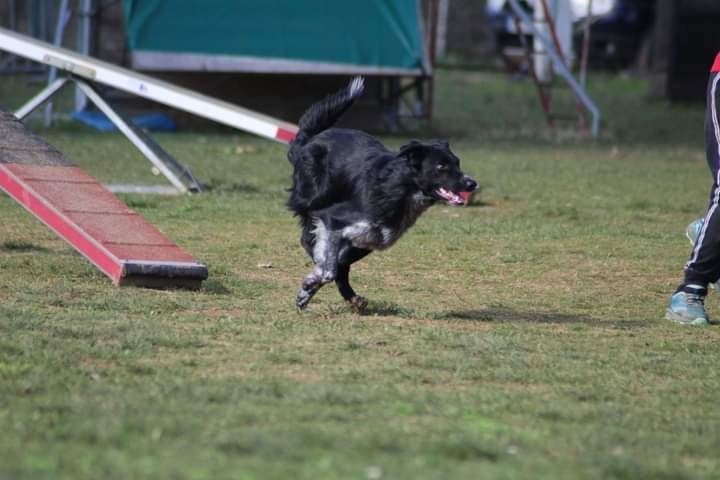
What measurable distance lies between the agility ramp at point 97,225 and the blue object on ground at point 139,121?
10.0 m

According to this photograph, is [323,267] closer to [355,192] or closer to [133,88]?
[355,192]

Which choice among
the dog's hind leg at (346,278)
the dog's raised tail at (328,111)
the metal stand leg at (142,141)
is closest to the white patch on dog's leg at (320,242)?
the dog's hind leg at (346,278)

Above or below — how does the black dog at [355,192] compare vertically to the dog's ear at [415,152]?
below

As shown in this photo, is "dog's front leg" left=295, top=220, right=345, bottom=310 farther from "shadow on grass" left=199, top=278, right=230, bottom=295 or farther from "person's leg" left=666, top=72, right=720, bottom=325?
"person's leg" left=666, top=72, right=720, bottom=325

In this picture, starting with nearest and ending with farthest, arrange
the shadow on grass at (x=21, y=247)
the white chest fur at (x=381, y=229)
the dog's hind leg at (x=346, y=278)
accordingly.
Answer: the white chest fur at (x=381, y=229)
the dog's hind leg at (x=346, y=278)
the shadow on grass at (x=21, y=247)

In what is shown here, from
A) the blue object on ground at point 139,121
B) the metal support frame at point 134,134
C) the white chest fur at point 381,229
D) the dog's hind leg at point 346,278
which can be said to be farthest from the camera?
the blue object on ground at point 139,121

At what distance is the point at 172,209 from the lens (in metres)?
11.3

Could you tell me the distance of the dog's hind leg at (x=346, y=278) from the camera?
285 inches

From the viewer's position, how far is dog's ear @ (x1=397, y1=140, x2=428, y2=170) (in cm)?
692

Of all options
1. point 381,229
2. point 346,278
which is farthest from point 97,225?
point 381,229

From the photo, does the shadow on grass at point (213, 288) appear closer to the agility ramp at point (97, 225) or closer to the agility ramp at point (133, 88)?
the agility ramp at point (97, 225)

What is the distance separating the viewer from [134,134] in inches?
477

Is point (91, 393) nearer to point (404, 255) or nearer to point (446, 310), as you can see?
point (446, 310)

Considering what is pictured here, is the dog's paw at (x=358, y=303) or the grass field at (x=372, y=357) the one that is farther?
the dog's paw at (x=358, y=303)
